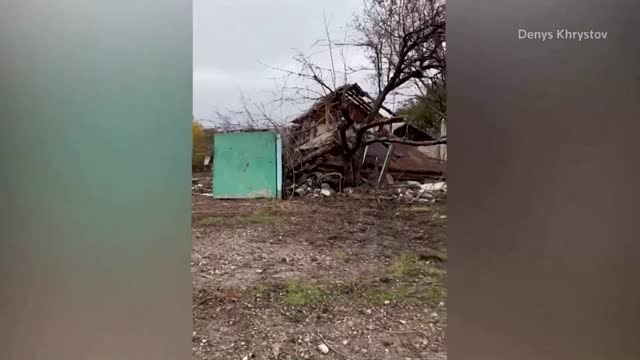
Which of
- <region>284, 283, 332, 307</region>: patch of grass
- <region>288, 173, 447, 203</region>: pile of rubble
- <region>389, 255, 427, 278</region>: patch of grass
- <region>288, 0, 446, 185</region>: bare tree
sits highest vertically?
<region>288, 0, 446, 185</region>: bare tree

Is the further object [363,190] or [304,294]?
[363,190]

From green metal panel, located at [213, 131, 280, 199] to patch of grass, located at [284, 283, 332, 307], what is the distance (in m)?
0.41

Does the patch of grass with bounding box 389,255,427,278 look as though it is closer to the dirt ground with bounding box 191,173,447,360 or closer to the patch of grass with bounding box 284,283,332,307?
the dirt ground with bounding box 191,173,447,360

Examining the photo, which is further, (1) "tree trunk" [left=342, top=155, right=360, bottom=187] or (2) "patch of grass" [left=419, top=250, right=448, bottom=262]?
(1) "tree trunk" [left=342, top=155, right=360, bottom=187]

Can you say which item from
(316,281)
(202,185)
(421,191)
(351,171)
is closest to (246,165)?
(202,185)

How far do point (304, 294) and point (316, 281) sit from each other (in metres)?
Result: 0.07

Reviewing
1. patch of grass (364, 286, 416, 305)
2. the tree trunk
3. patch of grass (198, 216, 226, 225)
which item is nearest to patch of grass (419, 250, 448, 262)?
patch of grass (364, 286, 416, 305)

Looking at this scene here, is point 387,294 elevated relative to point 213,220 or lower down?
lower down

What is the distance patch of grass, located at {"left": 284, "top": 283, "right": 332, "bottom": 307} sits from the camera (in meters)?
1.49

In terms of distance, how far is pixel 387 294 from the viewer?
1.50 m

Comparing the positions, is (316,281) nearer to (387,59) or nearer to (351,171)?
(351,171)
